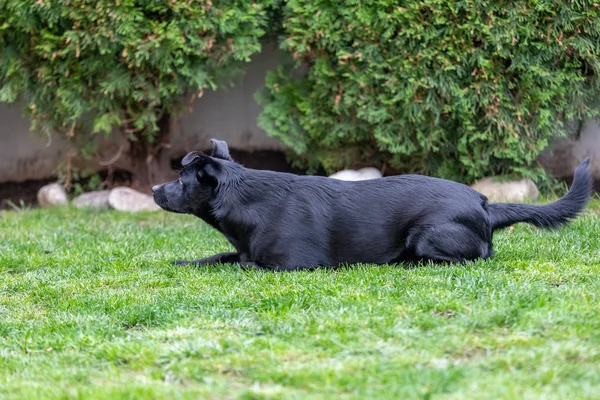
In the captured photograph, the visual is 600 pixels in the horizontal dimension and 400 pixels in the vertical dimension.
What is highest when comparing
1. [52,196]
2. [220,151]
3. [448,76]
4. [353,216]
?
[448,76]

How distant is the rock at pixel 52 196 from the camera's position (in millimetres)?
9562

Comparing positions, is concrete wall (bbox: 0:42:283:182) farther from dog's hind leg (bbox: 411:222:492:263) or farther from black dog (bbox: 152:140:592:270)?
dog's hind leg (bbox: 411:222:492:263)

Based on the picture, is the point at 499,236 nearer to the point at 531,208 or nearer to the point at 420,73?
the point at 531,208

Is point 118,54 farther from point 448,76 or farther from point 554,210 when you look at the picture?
point 554,210

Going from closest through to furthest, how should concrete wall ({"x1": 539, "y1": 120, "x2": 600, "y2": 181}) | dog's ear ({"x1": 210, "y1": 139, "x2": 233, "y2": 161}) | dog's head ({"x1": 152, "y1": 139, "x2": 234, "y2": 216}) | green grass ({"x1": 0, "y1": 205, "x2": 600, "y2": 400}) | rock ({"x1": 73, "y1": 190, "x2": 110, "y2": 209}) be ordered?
green grass ({"x1": 0, "y1": 205, "x2": 600, "y2": 400})
dog's head ({"x1": 152, "y1": 139, "x2": 234, "y2": 216})
dog's ear ({"x1": 210, "y1": 139, "x2": 233, "y2": 161})
concrete wall ({"x1": 539, "y1": 120, "x2": 600, "y2": 181})
rock ({"x1": 73, "y1": 190, "x2": 110, "y2": 209})

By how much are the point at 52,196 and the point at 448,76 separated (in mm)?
4965

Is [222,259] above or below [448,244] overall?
below

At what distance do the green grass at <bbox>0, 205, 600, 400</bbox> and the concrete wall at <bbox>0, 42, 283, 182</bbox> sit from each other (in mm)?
4377

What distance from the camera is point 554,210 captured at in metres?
5.12

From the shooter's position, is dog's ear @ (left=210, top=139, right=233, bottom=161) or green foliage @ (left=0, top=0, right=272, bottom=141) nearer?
dog's ear @ (left=210, top=139, right=233, bottom=161)

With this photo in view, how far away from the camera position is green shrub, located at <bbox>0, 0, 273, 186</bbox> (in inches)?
315

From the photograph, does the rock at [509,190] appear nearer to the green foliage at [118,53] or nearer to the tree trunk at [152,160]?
the green foliage at [118,53]

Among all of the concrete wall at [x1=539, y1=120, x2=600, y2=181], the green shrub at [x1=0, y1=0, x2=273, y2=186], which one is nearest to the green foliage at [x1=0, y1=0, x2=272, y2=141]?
the green shrub at [x1=0, y1=0, x2=273, y2=186]

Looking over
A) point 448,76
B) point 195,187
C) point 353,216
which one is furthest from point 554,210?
point 448,76
